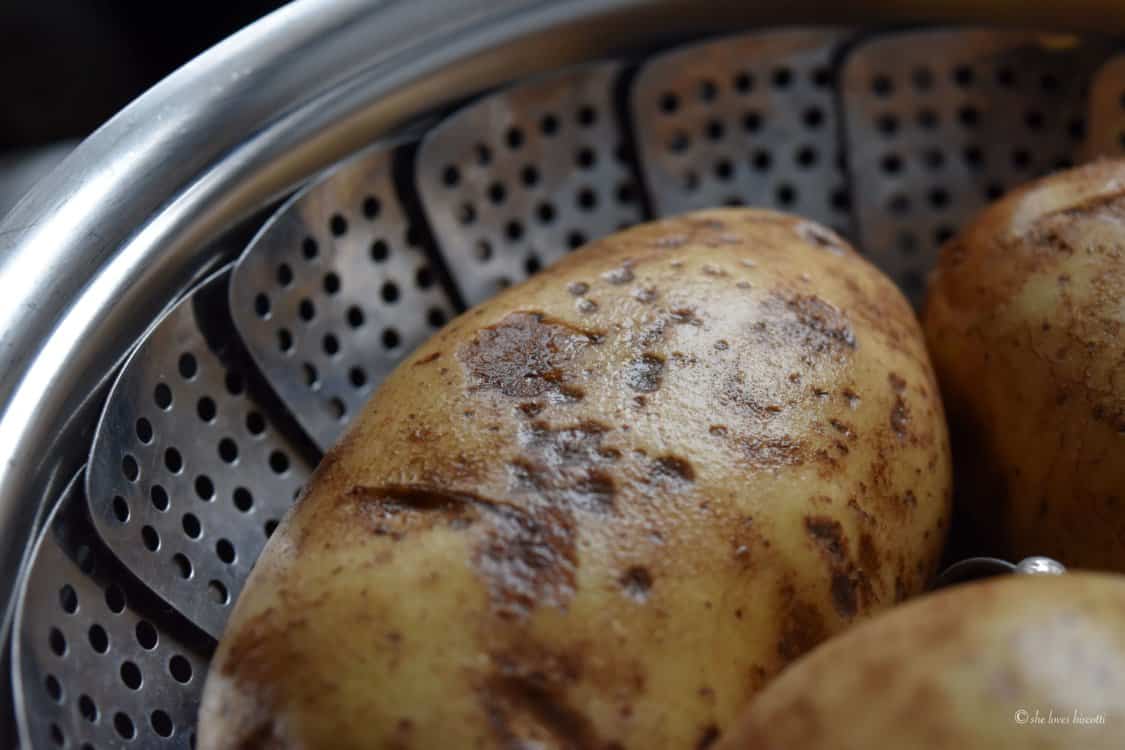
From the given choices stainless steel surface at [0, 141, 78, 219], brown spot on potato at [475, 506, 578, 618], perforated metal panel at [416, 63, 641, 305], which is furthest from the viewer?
stainless steel surface at [0, 141, 78, 219]

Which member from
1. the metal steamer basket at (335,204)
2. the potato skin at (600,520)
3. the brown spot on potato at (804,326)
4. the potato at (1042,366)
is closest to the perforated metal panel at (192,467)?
the metal steamer basket at (335,204)

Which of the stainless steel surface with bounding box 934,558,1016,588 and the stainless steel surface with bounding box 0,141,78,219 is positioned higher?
the stainless steel surface with bounding box 0,141,78,219

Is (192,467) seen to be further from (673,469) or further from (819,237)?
(819,237)

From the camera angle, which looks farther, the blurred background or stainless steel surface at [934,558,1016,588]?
the blurred background

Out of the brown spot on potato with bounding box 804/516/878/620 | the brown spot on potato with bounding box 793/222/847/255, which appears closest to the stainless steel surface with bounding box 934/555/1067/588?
the brown spot on potato with bounding box 804/516/878/620

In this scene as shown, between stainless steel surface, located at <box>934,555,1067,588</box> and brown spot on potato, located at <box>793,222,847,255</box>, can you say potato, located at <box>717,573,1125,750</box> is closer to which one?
stainless steel surface, located at <box>934,555,1067,588</box>

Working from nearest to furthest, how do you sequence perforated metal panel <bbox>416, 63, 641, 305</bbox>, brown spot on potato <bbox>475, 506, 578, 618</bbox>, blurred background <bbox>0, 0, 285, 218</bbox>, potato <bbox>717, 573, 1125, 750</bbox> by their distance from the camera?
potato <bbox>717, 573, 1125, 750</bbox>, brown spot on potato <bbox>475, 506, 578, 618</bbox>, perforated metal panel <bbox>416, 63, 641, 305</bbox>, blurred background <bbox>0, 0, 285, 218</bbox>

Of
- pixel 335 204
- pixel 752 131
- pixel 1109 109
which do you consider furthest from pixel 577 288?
pixel 1109 109
